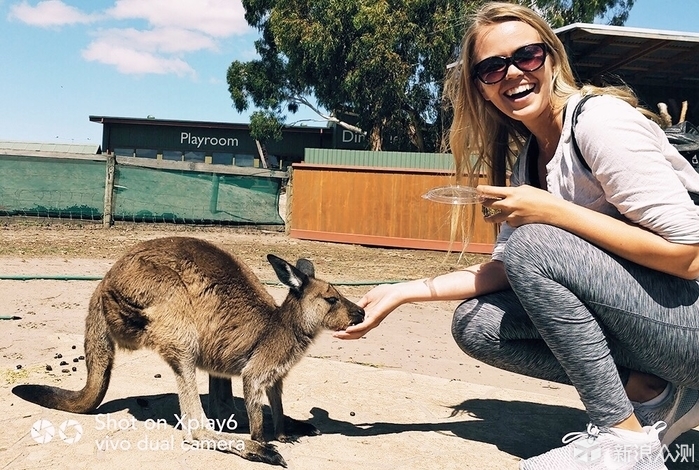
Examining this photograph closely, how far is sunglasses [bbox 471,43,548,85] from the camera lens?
6.91ft

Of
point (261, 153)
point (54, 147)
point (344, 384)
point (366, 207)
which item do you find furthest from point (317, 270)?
point (54, 147)

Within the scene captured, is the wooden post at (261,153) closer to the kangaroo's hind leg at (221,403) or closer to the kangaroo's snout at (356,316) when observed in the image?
the kangaroo's hind leg at (221,403)

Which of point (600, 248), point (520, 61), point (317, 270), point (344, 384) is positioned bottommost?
point (317, 270)

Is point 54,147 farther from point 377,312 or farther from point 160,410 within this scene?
point 377,312

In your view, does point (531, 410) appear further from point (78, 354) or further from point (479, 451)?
point (78, 354)

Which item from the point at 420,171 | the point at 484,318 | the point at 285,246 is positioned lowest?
the point at 285,246

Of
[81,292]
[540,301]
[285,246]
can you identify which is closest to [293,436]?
[540,301]

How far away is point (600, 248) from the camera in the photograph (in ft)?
6.49

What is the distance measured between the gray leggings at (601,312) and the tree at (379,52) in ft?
50.0

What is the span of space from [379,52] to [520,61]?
15858 millimetres

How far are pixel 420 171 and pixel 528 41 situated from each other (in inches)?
337

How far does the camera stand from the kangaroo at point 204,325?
238 centimetres

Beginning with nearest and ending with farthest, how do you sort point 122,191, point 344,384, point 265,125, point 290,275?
1. point 290,275
2. point 344,384
3. point 122,191
4. point 265,125

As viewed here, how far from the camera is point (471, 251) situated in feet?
33.3
